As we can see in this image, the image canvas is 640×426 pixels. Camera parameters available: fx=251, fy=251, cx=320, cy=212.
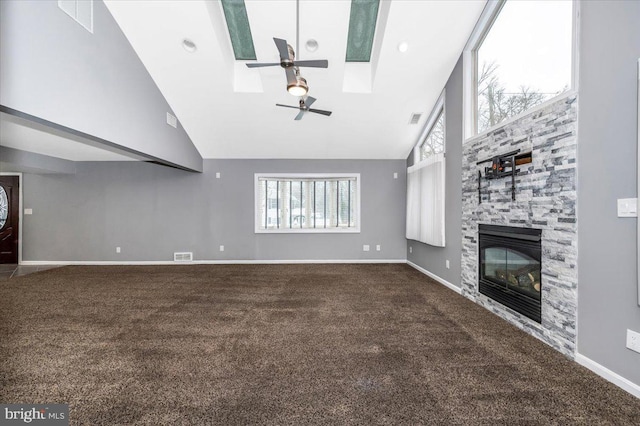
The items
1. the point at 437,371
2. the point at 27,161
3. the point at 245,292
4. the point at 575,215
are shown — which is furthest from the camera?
the point at 27,161

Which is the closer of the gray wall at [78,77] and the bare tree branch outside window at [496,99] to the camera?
the gray wall at [78,77]

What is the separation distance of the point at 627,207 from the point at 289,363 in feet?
9.19

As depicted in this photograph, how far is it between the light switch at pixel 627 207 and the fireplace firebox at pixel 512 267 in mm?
708

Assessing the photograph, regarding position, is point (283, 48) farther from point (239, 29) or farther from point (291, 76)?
point (239, 29)

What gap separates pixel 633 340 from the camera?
1.77 meters

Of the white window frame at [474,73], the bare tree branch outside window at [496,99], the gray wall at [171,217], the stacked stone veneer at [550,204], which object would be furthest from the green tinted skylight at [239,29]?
the stacked stone veneer at [550,204]

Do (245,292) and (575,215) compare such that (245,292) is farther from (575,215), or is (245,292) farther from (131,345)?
(575,215)

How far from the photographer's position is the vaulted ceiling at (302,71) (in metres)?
3.37

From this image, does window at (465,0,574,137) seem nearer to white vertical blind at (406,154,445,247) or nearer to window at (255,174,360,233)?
white vertical blind at (406,154,445,247)

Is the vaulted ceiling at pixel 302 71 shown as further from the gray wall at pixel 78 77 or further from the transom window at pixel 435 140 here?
the gray wall at pixel 78 77

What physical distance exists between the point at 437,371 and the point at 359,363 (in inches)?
24.1

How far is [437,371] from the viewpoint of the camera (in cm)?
200

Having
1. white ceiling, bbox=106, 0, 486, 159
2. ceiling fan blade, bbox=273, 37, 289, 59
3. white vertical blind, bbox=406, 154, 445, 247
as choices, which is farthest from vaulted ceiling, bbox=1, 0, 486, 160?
white vertical blind, bbox=406, 154, 445, 247

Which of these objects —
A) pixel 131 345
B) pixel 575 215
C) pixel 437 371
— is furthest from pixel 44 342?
pixel 575 215
